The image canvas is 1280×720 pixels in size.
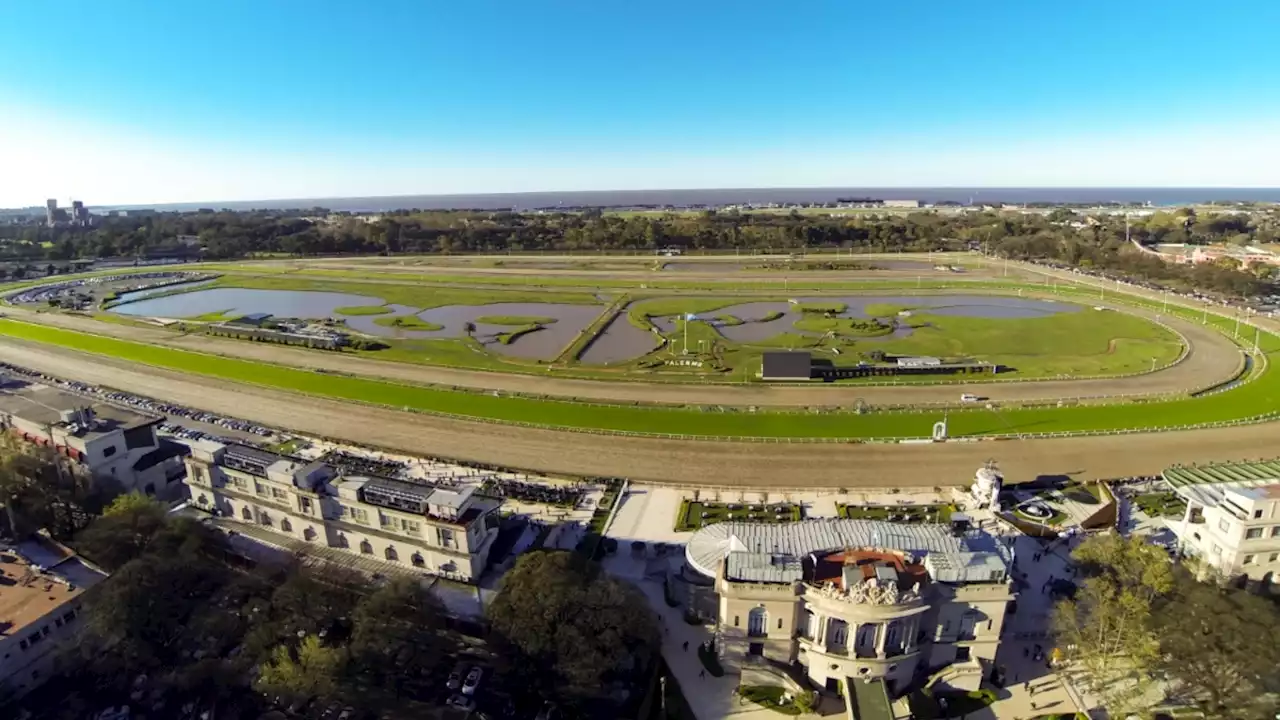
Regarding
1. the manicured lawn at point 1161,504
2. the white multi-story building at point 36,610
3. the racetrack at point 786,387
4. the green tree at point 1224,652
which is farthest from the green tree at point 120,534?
the manicured lawn at point 1161,504

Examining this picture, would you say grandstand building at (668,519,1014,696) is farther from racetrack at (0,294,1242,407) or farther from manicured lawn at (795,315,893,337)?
manicured lawn at (795,315,893,337)

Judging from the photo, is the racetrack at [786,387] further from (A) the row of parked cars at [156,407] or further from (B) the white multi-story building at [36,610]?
(B) the white multi-story building at [36,610]

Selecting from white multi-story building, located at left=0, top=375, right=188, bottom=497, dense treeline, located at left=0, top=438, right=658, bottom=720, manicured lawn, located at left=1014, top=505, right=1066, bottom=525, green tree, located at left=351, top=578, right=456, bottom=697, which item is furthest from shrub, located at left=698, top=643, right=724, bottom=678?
white multi-story building, located at left=0, top=375, right=188, bottom=497

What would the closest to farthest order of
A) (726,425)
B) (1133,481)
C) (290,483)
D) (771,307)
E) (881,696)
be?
(881,696) → (290,483) → (1133,481) → (726,425) → (771,307)

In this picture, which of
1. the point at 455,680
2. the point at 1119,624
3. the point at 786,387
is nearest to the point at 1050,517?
the point at 1119,624

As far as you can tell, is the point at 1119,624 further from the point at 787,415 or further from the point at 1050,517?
the point at 787,415

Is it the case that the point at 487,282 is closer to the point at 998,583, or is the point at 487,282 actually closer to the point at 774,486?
the point at 774,486

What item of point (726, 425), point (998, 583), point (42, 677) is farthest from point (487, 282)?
point (998, 583)

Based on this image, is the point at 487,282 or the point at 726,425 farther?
the point at 487,282
